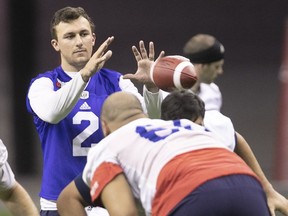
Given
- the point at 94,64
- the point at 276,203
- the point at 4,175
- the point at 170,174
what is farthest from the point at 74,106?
the point at 170,174

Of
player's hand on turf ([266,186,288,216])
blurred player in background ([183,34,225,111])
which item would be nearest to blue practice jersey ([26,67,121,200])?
blurred player in background ([183,34,225,111])

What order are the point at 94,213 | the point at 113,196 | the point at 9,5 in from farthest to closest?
1. the point at 9,5
2. the point at 94,213
3. the point at 113,196

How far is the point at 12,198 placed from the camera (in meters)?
7.26

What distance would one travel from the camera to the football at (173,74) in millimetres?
6980

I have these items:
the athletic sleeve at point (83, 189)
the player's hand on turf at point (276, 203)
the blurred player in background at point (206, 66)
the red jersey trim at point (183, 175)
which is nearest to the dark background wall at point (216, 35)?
the blurred player in background at point (206, 66)

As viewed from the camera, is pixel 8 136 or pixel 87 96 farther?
pixel 8 136

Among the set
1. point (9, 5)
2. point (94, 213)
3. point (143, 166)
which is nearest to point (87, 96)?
point (94, 213)

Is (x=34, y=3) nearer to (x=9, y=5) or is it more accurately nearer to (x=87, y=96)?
(x=9, y=5)

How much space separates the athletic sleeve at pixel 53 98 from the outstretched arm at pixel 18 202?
1.61 feet

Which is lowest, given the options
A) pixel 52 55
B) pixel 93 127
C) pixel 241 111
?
pixel 241 111

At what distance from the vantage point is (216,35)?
1555 centimetres

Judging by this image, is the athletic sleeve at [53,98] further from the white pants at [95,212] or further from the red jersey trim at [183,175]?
the red jersey trim at [183,175]

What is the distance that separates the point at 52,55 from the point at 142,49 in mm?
8293

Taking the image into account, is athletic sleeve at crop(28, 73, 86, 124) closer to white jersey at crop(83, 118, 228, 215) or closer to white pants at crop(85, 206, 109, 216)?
white pants at crop(85, 206, 109, 216)
